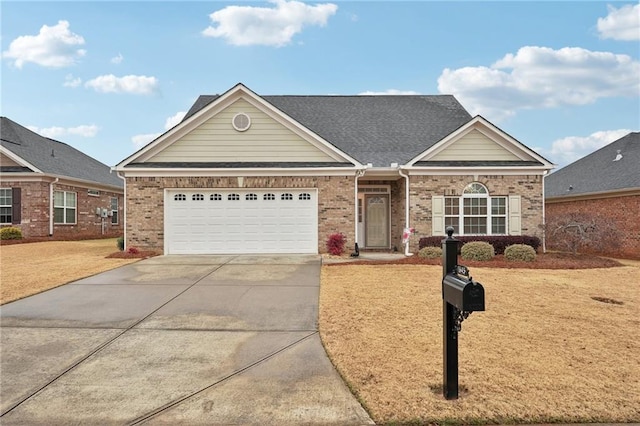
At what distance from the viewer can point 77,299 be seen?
7.95 meters

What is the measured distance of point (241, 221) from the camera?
1477cm

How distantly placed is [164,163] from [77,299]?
7842mm

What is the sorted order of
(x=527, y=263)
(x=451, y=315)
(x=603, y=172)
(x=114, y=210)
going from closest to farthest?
(x=451, y=315) < (x=527, y=263) < (x=603, y=172) < (x=114, y=210)

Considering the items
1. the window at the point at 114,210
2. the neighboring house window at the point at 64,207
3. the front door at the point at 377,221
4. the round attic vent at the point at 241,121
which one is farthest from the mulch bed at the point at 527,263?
the window at the point at 114,210

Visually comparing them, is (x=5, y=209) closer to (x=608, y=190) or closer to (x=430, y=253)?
(x=430, y=253)

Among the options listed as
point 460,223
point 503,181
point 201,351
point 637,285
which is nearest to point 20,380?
point 201,351

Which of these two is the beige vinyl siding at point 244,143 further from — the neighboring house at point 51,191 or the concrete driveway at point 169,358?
the neighboring house at point 51,191

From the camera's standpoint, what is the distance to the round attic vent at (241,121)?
49.5ft

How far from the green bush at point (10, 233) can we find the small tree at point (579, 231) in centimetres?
2323

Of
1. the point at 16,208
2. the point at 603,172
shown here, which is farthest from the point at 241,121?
the point at 603,172

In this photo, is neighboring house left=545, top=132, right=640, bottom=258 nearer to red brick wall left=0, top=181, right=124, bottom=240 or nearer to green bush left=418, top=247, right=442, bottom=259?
green bush left=418, top=247, right=442, bottom=259

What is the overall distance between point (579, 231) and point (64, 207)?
951 inches

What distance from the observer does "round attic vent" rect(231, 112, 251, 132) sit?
15094 mm

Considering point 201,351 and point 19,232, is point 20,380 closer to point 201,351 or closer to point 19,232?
point 201,351
